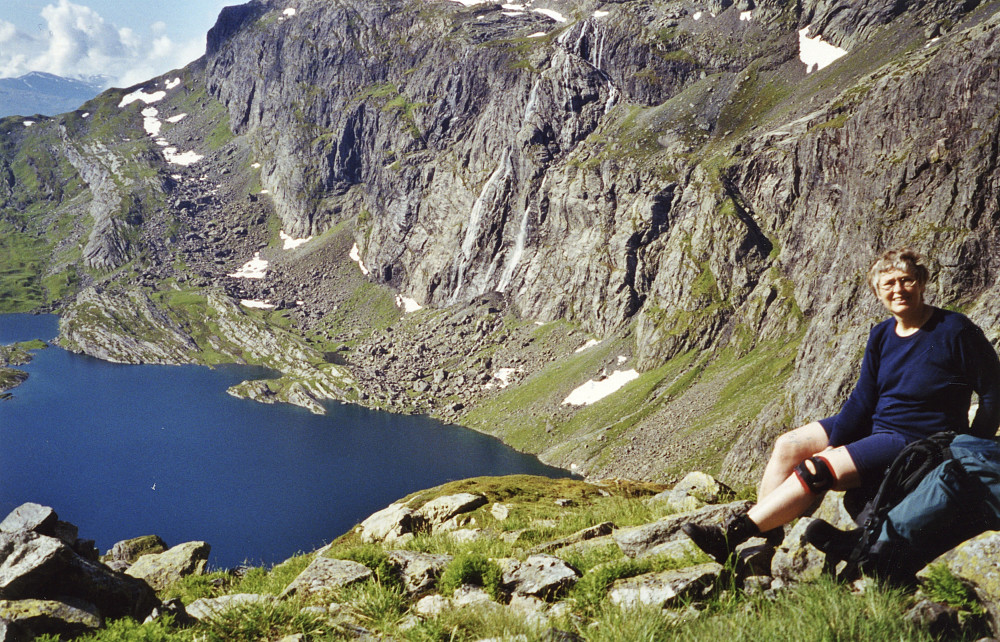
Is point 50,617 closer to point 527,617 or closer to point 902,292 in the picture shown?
point 527,617

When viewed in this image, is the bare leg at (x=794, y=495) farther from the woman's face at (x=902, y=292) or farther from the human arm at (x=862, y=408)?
the woman's face at (x=902, y=292)

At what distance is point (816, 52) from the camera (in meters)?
173

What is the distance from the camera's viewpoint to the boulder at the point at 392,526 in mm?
15750

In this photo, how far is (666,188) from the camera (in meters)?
164

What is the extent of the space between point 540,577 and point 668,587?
1982 mm

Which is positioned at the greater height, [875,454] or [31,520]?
[31,520]

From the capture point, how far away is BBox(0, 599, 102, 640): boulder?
26.1 feet

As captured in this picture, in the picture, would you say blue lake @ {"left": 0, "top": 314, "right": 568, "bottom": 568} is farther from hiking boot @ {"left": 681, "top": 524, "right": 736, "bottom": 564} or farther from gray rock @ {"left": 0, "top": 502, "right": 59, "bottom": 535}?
hiking boot @ {"left": 681, "top": 524, "right": 736, "bottom": 564}

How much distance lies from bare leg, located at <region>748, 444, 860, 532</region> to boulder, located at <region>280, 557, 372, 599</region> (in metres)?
5.70

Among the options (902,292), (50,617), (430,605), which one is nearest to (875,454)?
(902,292)

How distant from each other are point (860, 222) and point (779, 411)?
42843 mm

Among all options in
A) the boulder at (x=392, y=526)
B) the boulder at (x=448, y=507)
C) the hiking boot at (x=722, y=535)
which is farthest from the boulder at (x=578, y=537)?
the boulder at (x=448, y=507)

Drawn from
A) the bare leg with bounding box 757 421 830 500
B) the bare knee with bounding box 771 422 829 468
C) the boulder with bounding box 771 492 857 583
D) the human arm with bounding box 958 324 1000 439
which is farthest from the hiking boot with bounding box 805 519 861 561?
the human arm with bounding box 958 324 1000 439

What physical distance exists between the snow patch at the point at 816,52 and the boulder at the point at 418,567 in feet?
631
